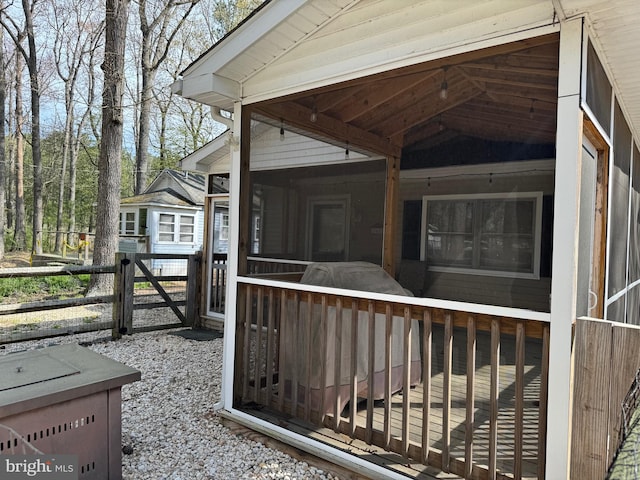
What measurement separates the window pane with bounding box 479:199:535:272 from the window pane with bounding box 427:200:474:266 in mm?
203

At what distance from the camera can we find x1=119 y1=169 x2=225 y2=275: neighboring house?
13.5m

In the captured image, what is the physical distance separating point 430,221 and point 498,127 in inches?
66.3

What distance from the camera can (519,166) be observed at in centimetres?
532

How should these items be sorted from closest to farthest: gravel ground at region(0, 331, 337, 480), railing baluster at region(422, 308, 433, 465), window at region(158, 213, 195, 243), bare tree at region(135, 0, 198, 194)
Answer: railing baluster at region(422, 308, 433, 465)
gravel ground at region(0, 331, 337, 480)
bare tree at region(135, 0, 198, 194)
window at region(158, 213, 195, 243)

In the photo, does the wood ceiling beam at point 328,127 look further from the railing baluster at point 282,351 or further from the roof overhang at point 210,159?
the roof overhang at point 210,159

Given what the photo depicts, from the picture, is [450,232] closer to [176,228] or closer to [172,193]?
[176,228]

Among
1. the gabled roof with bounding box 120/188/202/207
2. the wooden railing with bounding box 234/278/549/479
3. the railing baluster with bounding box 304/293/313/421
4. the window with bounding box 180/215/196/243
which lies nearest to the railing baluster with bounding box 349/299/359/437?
the wooden railing with bounding box 234/278/549/479

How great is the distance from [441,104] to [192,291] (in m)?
4.37

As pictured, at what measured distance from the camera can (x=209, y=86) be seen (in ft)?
9.80

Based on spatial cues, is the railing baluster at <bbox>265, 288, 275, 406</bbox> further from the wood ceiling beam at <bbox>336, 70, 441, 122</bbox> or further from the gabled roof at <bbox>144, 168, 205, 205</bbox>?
the gabled roof at <bbox>144, 168, 205, 205</bbox>

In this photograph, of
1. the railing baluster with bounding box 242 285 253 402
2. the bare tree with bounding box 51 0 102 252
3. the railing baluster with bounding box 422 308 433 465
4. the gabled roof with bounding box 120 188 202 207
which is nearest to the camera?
the railing baluster with bounding box 422 308 433 465

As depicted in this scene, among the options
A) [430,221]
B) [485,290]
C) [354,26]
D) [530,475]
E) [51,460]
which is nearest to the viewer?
[51,460]

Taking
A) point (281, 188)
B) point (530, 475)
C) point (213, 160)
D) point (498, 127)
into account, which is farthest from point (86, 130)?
point (530, 475)

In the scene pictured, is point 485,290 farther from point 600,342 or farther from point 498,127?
point 600,342
